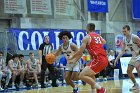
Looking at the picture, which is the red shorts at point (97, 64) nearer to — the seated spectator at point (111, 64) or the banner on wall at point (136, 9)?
the seated spectator at point (111, 64)

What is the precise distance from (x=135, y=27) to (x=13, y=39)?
44.8ft

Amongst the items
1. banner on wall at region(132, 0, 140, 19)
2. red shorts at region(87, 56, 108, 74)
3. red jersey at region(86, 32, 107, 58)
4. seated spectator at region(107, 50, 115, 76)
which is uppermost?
banner on wall at region(132, 0, 140, 19)

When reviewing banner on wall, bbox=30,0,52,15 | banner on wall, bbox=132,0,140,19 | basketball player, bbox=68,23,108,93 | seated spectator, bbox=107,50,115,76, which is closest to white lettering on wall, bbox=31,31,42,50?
banner on wall, bbox=30,0,52,15

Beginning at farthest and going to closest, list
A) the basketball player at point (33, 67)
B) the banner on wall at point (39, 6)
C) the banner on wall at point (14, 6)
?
1. the banner on wall at point (39, 6)
2. the banner on wall at point (14, 6)
3. the basketball player at point (33, 67)

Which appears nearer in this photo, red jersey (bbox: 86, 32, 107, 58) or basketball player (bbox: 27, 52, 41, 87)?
red jersey (bbox: 86, 32, 107, 58)

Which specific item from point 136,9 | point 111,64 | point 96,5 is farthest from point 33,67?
point 136,9

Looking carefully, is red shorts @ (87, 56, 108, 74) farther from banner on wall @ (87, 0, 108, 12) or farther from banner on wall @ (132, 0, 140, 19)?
banner on wall @ (132, 0, 140, 19)

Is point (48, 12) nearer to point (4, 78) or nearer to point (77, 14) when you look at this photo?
point (77, 14)

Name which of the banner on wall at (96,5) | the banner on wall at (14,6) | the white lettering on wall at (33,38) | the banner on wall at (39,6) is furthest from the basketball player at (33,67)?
the banner on wall at (96,5)

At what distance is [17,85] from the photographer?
52.2 feet

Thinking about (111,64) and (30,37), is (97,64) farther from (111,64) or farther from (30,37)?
(111,64)

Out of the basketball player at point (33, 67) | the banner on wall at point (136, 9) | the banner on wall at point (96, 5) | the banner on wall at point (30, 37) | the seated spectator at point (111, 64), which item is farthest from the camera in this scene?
the banner on wall at point (136, 9)

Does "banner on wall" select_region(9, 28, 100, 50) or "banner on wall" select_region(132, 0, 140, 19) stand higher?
"banner on wall" select_region(132, 0, 140, 19)

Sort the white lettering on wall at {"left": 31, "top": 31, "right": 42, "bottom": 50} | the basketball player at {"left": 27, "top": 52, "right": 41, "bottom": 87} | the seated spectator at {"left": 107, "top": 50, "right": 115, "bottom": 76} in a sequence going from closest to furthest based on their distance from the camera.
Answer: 1. the basketball player at {"left": 27, "top": 52, "right": 41, "bottom": 87}
2. the white lettering on wall at {"left": 31, "top": 31, "right": 42, "bottom": 50}
3. the seated spectator at {"left": 107, "top": 50, "right": 115, "bottom": 76}
